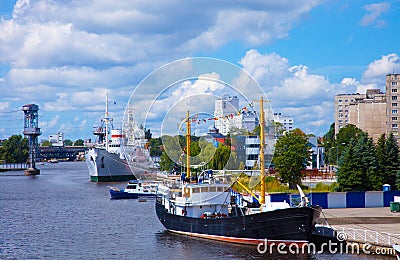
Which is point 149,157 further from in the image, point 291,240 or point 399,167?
point 291,240

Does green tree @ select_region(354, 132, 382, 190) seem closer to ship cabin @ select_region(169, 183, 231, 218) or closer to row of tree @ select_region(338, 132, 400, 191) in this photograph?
row of tree @ select_region(338, 132, 400, 191)

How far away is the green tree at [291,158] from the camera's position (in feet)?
268

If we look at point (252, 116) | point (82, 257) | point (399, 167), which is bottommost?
point (82, 257)

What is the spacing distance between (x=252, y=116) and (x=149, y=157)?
62286mm

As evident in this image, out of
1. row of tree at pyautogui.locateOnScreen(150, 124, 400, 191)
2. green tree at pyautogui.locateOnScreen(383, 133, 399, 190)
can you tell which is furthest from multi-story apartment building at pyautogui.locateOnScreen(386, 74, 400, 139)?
green tree at pyautogui.locateOnScreen(383, 133, 399, 190)

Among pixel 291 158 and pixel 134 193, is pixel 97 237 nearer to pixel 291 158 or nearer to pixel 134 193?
pixel 291 158

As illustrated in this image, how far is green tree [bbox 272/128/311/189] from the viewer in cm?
8181

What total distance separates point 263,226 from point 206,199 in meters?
7.33

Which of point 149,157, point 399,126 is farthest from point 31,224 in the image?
point 399,126

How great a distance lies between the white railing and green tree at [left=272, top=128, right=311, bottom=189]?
39096 mm

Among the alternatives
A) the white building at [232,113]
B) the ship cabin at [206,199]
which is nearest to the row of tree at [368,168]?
the white building at [232,113]

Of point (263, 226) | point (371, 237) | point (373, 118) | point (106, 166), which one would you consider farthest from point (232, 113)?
point (373, 118)

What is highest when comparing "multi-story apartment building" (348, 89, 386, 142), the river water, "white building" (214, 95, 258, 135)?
"multi-story apartment building" (348, 89, 386, 142)

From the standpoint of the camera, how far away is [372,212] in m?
54.4
